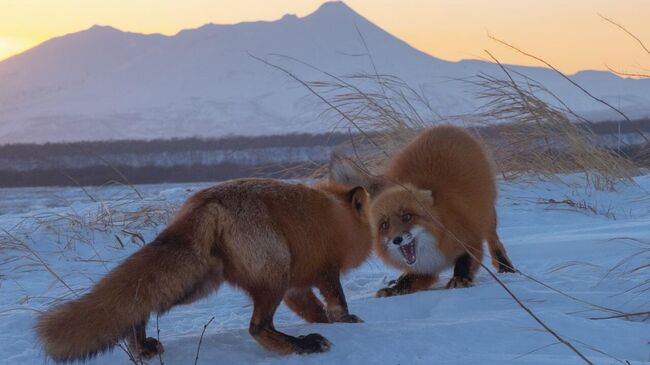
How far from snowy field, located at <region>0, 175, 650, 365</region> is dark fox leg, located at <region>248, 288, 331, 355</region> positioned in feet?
0.16

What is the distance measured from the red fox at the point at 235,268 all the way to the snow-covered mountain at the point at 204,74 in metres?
77.9

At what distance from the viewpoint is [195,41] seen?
477 ft

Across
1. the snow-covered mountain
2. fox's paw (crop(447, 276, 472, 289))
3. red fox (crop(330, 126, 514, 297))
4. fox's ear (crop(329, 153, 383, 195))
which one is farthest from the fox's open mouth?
the snow-covered mountain

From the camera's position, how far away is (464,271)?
5.13 metres

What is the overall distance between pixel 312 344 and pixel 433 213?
2079mm

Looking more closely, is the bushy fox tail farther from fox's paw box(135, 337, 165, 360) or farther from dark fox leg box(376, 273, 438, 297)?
dark fox leg box(376, 273, 438, 297)

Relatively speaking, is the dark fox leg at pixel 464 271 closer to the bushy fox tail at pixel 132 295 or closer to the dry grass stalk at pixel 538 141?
the bushy fox tail at pixel 132 295

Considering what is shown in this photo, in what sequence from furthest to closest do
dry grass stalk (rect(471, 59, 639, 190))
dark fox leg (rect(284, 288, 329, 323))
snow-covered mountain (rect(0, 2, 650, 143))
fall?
1. snow-covered mountain (rect(0, 2, 650, 143))
2. dry grass stalk (rect(471, 59, 639, 190))
3. dark fox leg (rect(284, 288, 329, 323))

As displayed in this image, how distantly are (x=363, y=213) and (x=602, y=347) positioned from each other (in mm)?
1535

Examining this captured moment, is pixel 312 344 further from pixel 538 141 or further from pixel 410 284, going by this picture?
pixel 538 141

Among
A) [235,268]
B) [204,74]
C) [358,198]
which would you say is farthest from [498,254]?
[204,74]

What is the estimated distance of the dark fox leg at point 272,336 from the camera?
326 cm

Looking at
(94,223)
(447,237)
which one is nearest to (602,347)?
(447,237)

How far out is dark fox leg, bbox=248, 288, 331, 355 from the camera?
3260 mm
